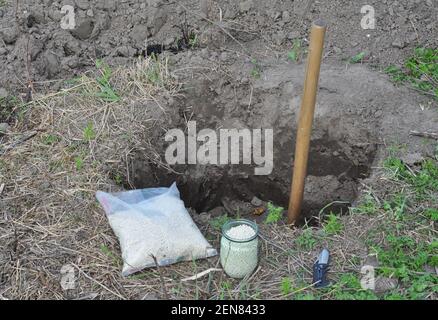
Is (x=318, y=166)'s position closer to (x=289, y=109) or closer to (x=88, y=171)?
(x=289, y=109)

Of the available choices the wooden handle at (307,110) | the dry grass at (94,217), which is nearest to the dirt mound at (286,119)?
the dry grass at (94,217)

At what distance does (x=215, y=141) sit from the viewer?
3604 mm

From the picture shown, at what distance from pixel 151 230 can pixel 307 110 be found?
3.05ft

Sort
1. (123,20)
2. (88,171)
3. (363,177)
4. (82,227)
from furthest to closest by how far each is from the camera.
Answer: (123,20)
(363,177)
(88,171)
(82,227)

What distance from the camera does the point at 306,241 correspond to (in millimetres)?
2787

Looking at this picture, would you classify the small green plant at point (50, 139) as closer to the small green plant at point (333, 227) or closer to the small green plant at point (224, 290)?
the small green plant at point (224, 290)

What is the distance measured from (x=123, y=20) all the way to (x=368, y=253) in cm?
235

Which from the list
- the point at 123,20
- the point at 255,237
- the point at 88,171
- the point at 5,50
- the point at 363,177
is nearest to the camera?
the point at 255,237

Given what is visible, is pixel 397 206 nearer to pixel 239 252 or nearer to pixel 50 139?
pixel 239 252

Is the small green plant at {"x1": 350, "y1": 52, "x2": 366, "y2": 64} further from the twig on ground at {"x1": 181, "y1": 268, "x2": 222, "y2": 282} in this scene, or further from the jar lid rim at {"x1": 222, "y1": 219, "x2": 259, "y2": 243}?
the twig on ground at {"x1": 181, "y1": 268, "x2": 222, "y2": 282}

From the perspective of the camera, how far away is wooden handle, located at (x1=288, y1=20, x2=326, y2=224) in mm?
2607

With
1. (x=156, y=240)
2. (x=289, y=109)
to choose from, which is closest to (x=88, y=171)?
(x=156, y=240)

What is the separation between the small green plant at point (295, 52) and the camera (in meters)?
3.83

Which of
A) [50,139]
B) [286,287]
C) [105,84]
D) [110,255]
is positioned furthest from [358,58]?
[110,255]
